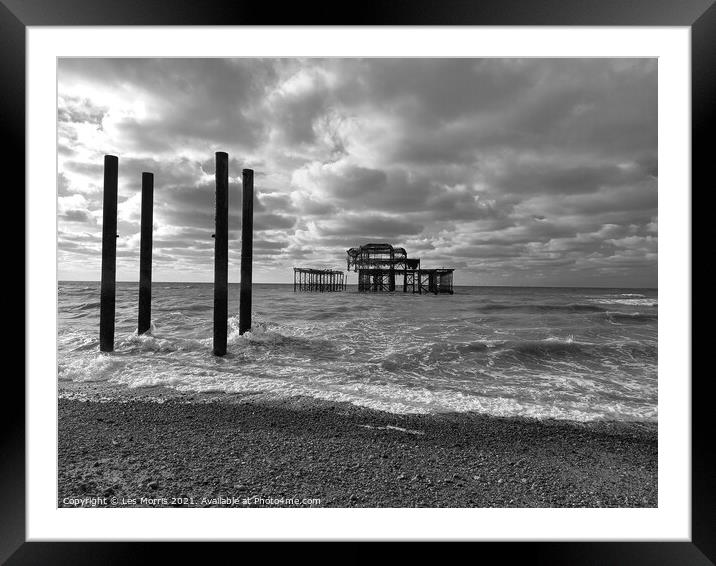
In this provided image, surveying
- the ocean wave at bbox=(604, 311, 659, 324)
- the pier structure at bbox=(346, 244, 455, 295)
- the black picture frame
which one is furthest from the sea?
the pier structure at bbox=(346, 244, 455, 295)

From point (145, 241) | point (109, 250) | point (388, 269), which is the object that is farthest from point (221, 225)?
point (388, 269)

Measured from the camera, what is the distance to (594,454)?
10.9ft

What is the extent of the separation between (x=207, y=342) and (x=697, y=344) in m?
8.79

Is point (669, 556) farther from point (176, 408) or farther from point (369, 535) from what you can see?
point (176, 408)

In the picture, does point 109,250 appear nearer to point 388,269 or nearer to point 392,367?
point 392,367

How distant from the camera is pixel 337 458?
2965mm

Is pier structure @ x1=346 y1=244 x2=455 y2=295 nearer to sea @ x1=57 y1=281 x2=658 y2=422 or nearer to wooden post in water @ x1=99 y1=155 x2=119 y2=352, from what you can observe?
sea @ x1=57 y1=281 x2=658 y2=422

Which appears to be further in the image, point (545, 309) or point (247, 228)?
point (545, 309)

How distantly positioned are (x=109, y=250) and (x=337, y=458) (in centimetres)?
650
